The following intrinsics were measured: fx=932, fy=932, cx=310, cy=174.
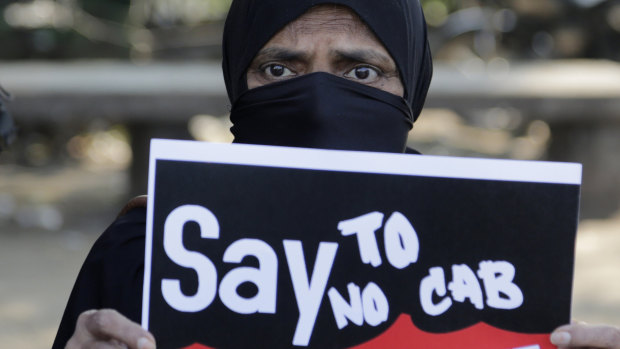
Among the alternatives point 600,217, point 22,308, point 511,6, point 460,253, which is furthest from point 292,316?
point 511,6

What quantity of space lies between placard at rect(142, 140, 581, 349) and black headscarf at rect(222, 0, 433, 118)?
0.47m

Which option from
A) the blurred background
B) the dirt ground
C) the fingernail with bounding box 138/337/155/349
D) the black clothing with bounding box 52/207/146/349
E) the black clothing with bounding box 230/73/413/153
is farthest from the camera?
the blurred background

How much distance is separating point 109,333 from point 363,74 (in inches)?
32.0

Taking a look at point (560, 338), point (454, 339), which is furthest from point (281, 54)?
point (560, 338)

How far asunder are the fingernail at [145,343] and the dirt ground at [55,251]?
3.50 metres

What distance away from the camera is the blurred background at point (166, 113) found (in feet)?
20.1

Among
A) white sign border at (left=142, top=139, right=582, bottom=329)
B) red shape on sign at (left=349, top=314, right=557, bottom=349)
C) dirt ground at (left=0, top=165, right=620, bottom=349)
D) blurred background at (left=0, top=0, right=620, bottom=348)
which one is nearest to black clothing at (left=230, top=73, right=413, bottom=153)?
white sign border at (left=142, top=139, right=582, bottom=329)

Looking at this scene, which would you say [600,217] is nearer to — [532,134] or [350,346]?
[532,134]

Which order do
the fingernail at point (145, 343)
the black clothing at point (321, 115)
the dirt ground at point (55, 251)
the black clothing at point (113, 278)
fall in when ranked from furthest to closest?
the dirt ground at point (55, 251)
the black clothing at point (321, 115)
the black clothing at point (113, 278)
the fingernail at point (145, 343)

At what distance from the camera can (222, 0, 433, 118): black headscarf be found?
6.53 feet

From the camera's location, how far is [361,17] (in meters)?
1.98

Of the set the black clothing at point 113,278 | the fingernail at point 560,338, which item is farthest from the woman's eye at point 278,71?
the fingernail at point 560,338

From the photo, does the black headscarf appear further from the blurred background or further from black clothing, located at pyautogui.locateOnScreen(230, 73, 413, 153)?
the blurred background

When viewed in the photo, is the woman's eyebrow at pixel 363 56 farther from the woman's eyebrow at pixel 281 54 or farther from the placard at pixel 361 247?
the placard at pixel 361 247
